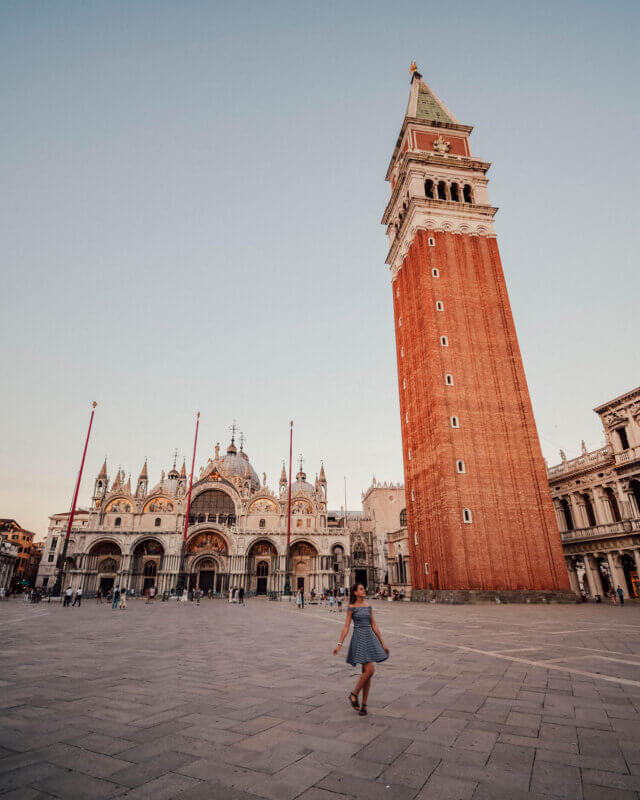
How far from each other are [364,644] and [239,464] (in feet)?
184

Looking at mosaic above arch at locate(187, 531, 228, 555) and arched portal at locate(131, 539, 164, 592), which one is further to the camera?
mosaic above arch at locate(187, 531, 228, 555)

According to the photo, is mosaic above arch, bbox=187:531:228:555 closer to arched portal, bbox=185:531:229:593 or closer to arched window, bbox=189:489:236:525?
arched portal, bbox=185:531:229:593

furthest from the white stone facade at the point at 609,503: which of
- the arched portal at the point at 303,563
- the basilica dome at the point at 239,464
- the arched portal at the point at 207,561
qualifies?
the basilica dome at the point at 239,464

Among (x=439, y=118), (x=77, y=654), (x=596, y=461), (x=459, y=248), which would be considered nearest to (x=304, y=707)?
(x=77, y=654)

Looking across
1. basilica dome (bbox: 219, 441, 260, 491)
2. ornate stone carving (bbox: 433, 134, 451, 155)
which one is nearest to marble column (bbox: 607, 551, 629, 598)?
ornate stone carving (bbox: 433, 134, 451, 155)

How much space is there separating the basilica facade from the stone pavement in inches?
1508

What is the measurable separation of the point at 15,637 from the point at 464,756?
524 inches

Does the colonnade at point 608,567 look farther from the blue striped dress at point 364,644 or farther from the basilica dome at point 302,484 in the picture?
the basilica dome at point 302,484

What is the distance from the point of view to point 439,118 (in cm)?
4522

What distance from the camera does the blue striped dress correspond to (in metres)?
5.26

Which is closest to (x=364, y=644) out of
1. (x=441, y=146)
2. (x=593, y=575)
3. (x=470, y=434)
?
(x=470, y=434)

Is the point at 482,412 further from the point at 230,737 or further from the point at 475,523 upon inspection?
the point at 230,737

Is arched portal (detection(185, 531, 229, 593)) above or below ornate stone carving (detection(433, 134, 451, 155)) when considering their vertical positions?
below

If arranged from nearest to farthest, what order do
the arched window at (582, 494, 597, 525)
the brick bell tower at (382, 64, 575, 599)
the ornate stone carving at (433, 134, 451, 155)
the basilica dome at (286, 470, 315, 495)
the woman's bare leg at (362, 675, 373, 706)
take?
1. the woman's bare leg at (362, 675, 373, 706)
2. the brick bell tower at (382, 64, 575, 599)
3. the arched window at (582, 494, 597, 525)
4. the ornate stone carving at (433, 134, 451, 155)
5. the basilica dome at (286, 470, 315, 495)
